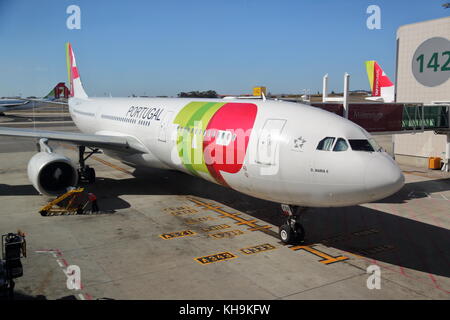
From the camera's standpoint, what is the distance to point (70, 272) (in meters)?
10.9

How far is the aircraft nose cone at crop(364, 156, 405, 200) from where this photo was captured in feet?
33.2

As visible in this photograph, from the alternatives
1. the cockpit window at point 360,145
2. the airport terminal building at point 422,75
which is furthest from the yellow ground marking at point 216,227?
the airport terminal building at point 422,75

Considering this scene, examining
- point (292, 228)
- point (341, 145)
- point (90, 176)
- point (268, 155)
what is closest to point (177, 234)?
point (292, 228)

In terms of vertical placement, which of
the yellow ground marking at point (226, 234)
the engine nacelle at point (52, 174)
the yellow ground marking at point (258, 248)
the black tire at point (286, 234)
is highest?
the engine nacelle at point (52, 174)

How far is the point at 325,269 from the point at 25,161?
91.6ft

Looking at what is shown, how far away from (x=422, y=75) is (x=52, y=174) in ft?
82.7

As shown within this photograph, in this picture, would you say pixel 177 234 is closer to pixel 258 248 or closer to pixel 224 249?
pixel 224 249

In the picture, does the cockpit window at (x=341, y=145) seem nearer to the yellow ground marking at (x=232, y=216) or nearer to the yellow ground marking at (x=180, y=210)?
the yellow ground marking at (x=232, y=216)

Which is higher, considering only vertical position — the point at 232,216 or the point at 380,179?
the point at 380,179

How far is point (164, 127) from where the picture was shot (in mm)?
17766

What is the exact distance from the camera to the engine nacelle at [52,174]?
56.3ft

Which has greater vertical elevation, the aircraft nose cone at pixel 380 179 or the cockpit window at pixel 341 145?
the cockpit window at pixel 341 145

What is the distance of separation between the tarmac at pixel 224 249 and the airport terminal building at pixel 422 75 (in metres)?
9.16

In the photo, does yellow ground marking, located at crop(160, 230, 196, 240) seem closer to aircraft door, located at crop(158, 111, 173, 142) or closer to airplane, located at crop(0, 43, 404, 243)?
airplane, located at crop(0, 43, 404, 243)
